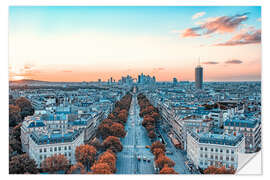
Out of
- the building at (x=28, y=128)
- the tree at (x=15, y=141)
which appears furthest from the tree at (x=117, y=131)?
the tree at (x=15, y=141)

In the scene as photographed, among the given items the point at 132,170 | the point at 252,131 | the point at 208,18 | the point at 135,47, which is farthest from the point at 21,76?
the point at 252,131

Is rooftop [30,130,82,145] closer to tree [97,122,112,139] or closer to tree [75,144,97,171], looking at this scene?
tree [75,144,97,171]

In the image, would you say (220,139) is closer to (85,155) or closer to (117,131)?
(85,155)

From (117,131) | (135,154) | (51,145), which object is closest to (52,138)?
(51,145)

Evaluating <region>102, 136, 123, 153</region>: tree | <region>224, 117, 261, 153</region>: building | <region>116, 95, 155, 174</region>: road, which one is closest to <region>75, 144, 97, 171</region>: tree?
<region>116, 95, 155, 174</region>: road

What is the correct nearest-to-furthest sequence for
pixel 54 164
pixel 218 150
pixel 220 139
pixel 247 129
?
pixel 54 164 → pixel 218 150 → pixel 220 139 → pixel 247 129

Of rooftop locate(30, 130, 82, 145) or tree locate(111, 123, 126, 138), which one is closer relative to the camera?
rooftop locate(30, 130, 82, 145)
